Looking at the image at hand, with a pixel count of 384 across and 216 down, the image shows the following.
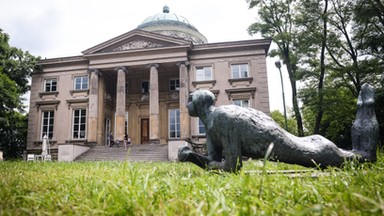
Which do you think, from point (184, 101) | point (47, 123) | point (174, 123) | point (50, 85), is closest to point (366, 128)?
point (184, 101)

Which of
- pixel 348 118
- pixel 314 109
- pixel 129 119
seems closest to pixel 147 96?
pixel 129 119

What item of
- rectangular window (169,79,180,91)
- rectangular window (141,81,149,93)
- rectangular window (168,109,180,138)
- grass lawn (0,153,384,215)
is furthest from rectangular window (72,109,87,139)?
grass lawn (0,153,384,215)

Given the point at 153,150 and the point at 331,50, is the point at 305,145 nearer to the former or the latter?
the point at 153,150

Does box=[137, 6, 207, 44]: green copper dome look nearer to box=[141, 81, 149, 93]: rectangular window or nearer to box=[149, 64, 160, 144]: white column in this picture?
box=[141, 81, 149, 93]: rectangular window

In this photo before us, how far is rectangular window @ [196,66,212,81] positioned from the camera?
78.7 ft

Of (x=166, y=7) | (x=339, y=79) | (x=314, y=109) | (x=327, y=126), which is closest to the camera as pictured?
(x=314, y=109)

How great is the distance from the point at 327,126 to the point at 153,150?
14431mm

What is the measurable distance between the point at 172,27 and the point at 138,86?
905 cm

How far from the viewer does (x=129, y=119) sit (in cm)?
2712

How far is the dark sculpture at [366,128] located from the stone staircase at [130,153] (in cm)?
1547

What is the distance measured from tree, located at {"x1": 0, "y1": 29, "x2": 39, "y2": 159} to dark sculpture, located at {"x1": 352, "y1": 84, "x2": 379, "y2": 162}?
24.8 metres

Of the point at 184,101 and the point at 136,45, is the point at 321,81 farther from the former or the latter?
the point at 136,45

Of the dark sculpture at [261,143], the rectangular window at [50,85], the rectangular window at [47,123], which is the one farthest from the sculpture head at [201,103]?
the rectangular window at [50,85]

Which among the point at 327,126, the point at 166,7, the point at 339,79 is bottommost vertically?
the point at 327,126
